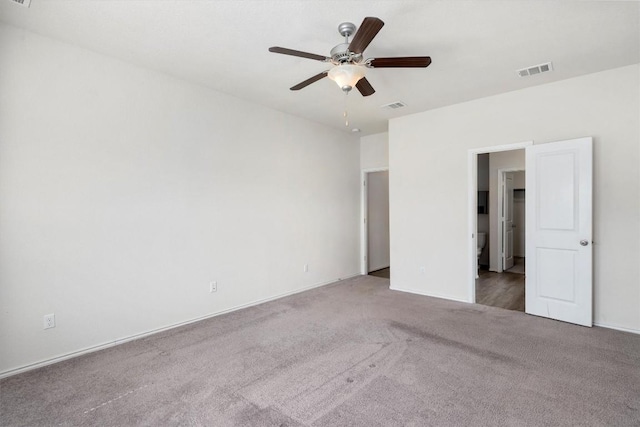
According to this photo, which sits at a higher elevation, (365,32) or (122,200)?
(365,32)

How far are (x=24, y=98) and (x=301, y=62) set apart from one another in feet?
7.83

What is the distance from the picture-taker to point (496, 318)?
3.70 m

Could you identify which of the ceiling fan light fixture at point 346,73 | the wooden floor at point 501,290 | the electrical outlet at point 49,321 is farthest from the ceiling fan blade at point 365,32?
the wooden floor at point 501,290

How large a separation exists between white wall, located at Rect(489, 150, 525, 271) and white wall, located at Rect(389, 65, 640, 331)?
7.49 feet

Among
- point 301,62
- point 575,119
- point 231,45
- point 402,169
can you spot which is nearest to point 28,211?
point 231,45

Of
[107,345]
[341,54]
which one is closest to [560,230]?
[341,54]

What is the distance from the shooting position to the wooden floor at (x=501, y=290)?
14.0ft

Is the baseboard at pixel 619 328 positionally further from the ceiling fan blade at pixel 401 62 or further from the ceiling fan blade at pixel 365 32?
the ceiling fan blade at pixel 365 32

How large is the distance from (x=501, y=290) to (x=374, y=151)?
3.29m

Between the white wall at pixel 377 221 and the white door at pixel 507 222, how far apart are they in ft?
7.71

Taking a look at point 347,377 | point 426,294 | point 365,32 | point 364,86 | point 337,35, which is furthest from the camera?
point 426,294

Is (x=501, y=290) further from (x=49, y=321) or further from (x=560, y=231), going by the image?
(x=49, y=321)

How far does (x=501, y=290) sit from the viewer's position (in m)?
4.92

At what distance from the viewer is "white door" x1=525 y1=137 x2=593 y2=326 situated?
3.39 m
